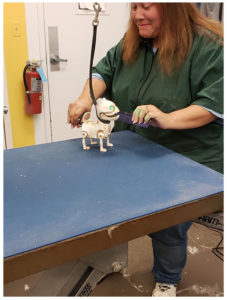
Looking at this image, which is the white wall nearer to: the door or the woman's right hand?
the door

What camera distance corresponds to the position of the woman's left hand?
3.01 ft

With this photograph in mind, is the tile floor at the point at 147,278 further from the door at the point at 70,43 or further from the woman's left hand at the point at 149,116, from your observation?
the door at the point at 70,43

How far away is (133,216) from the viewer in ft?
2.07

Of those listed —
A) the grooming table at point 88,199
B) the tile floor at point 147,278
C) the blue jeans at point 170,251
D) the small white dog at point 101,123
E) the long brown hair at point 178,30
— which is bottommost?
the tile floor at point 147,278

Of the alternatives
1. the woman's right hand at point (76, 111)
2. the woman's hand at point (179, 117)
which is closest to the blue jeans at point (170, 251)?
the woman's hand at point (179, 117)

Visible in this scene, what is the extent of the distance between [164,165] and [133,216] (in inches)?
11.1

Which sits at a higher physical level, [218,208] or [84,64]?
[84,64]

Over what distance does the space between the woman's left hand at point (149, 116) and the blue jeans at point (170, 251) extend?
1.36 ft

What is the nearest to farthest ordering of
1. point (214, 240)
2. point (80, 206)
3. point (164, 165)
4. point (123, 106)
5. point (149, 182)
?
point (80, 206), point (149, 182), point (164, 165), point (123, 106), point (214, 240)

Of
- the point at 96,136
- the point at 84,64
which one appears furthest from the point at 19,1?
the point at 96,136

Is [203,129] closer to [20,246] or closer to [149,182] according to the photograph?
[149,182]

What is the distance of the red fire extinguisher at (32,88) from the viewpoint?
6.32ft

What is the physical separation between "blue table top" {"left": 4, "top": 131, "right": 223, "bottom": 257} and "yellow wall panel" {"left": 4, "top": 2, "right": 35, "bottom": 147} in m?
1.06

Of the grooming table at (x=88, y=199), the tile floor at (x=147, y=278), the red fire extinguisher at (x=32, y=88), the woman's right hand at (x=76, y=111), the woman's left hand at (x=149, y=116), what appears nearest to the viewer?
the grooming table at (x=88, y=199)
